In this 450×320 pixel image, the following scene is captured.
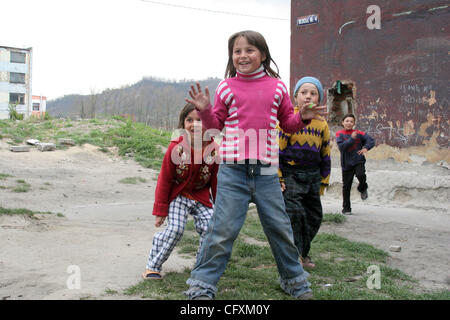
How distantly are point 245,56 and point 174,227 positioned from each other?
1.34 metres

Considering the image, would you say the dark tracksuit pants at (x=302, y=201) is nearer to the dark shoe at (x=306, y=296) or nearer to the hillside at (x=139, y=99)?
the dark shoe at (x=306, y=296)

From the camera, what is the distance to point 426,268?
378 centimetres

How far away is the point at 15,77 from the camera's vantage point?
49469 millimetres

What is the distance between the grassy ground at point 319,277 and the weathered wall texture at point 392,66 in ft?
13.0

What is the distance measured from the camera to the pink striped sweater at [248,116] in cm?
262

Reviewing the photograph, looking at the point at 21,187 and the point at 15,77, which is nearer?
the point at 21,187

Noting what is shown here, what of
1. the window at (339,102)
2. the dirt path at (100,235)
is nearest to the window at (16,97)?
the dirt path at (100,235)

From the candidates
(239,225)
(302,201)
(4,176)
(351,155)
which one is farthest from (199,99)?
(4,176)

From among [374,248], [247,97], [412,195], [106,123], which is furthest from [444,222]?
[106,123]

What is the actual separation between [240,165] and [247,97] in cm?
42

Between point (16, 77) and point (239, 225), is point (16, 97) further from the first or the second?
point (239, 225)

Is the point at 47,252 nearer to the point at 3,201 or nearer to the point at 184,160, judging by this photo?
the point at 184,160

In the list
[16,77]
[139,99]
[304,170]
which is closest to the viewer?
[304,170]

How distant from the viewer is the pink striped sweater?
2.62 m
